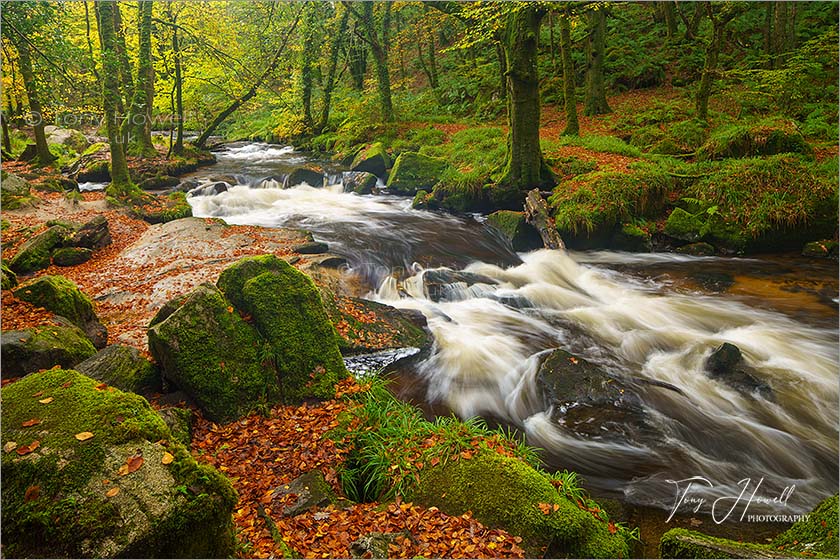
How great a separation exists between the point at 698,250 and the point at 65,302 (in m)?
11.7

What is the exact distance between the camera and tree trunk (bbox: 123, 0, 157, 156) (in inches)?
598

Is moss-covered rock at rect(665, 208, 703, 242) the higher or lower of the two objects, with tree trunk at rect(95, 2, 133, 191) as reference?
lower

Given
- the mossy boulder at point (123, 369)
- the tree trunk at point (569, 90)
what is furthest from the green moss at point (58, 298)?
the tree trunk at point (569, 90)

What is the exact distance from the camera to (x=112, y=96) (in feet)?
35.4

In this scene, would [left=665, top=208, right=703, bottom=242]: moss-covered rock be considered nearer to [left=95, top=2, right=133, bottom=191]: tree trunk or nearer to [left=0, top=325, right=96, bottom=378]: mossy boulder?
[left=0, top=325, right=96, bottom=378]: mossy boulder

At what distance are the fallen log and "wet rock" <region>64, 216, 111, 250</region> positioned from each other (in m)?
9.74

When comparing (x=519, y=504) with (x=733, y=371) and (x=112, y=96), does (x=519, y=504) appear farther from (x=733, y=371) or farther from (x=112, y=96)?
(x=112, y=96)

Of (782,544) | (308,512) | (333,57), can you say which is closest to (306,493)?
(308,512)

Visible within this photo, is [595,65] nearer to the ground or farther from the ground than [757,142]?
farther from the ground

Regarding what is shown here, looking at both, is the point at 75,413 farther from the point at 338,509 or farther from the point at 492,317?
the point at 492,317

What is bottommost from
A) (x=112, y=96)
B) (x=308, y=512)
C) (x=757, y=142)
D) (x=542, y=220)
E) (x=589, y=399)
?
(x=589, y=399)

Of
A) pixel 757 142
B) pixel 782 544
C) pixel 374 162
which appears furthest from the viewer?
pixel 374 162

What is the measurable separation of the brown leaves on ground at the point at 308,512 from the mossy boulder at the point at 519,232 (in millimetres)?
7781

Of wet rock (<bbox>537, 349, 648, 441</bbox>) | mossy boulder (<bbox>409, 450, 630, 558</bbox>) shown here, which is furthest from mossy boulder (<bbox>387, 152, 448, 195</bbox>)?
mossy boulder (<bbox>409, 450, 630, 558</bbox>)
